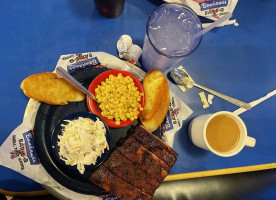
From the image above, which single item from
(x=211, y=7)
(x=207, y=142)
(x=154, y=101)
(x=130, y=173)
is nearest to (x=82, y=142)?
(x=130, y=173)

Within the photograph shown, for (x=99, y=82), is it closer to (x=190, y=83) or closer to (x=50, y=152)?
(x=50, y=152)

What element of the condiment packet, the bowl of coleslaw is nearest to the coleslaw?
the bowl of coleslaw

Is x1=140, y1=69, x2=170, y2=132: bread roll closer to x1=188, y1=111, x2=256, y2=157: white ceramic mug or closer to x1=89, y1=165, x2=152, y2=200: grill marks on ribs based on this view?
Result: x1=188, y1=111, x2=256, y2=157: white ceramic mug

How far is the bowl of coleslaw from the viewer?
1312 mm

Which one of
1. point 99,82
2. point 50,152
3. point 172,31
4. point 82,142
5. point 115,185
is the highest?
point 172,31

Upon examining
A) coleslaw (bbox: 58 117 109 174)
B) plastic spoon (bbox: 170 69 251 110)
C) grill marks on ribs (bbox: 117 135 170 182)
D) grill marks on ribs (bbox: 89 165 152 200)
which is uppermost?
plastic spoon (bbox: 170 69 251 110)

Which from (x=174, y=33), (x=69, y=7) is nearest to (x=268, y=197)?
(x=174, y=33)

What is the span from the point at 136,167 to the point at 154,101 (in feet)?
1.38

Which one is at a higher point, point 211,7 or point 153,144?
point 211,7

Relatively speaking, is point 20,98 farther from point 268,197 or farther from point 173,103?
point 268,197

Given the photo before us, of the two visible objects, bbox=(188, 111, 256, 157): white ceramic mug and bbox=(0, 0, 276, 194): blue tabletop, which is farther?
bbox=(0, 0, 276, 194): blue tabletop

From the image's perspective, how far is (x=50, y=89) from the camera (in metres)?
1.40

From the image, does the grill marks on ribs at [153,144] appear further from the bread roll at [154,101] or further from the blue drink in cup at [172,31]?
the blue drink in cup at [172,31]

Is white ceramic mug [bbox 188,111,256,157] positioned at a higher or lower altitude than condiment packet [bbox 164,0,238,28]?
lower
